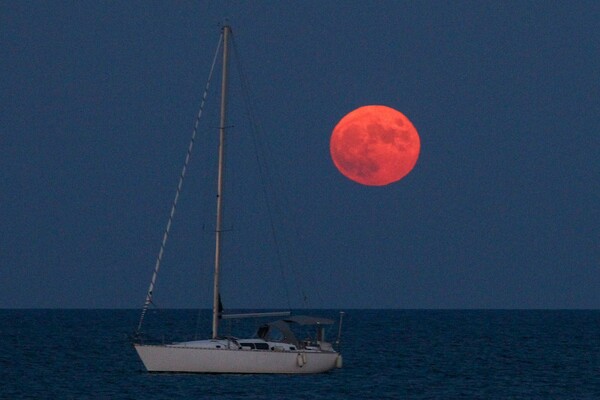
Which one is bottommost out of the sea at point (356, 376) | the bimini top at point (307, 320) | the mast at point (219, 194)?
the sea at point (356, 376)

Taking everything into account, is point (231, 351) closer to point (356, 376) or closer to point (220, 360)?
point (220, 360)

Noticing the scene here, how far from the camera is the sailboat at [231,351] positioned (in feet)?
174

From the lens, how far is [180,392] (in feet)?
169

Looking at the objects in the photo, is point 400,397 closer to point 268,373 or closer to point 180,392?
point 268,373

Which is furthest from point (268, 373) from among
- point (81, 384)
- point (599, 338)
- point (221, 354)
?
point (599, 338)

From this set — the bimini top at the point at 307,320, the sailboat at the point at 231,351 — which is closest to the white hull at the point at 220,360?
the sailboat at the point at 231,351

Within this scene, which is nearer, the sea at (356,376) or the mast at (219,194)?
the sea at (356,376)

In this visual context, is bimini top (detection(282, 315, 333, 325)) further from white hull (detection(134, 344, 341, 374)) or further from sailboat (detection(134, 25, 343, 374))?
white hull (detection(134, 344, 341, 374))

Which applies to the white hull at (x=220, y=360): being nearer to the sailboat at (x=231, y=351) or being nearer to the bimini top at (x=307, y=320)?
the sailboat at (x=231, y=351)

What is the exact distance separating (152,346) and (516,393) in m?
18.4

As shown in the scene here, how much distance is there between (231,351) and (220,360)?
69cm

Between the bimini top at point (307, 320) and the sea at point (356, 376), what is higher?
the bimini top at point (307, 320)

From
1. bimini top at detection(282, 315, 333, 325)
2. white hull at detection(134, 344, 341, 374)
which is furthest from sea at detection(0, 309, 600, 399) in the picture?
bimini top at detection(282, 315, 333, 325)

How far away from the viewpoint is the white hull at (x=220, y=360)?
5291 centimetres
